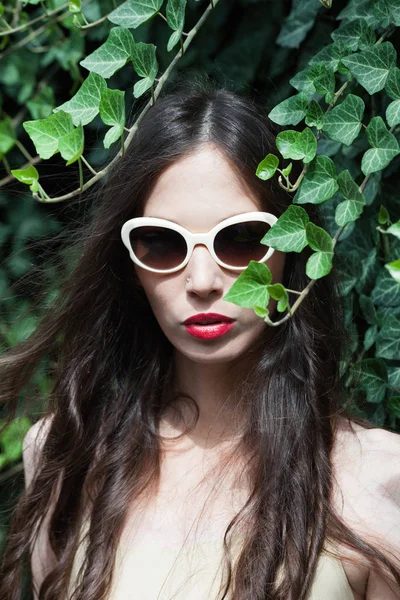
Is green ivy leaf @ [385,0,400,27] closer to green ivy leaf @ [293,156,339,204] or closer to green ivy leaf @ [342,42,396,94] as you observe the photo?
green ivy leaf @ [342,42,396,94]

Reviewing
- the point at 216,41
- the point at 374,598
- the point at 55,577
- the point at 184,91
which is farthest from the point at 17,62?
the point at 374,598

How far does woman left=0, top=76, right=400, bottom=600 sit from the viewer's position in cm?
133

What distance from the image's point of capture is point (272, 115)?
4.31ft

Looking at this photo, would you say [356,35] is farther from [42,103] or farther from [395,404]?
[42,103]

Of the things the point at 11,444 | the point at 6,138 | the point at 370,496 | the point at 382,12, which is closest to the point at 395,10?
the point at 382,12

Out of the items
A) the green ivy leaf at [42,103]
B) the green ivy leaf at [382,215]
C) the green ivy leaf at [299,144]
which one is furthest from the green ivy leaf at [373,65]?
the green ivy leaf at [42,103]

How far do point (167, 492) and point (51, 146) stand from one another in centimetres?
61

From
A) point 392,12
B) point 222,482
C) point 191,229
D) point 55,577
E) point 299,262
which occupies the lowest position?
point 55,577

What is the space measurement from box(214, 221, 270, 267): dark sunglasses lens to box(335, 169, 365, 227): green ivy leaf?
6.8 inches

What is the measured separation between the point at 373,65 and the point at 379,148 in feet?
0.48

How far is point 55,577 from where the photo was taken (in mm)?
1561

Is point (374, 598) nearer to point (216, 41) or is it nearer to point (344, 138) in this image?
point (344, 138)

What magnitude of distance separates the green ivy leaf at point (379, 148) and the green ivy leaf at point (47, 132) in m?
0.41

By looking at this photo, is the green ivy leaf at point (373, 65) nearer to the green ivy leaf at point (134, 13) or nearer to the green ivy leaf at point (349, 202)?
the green ivy leaf at point (349, 202)
